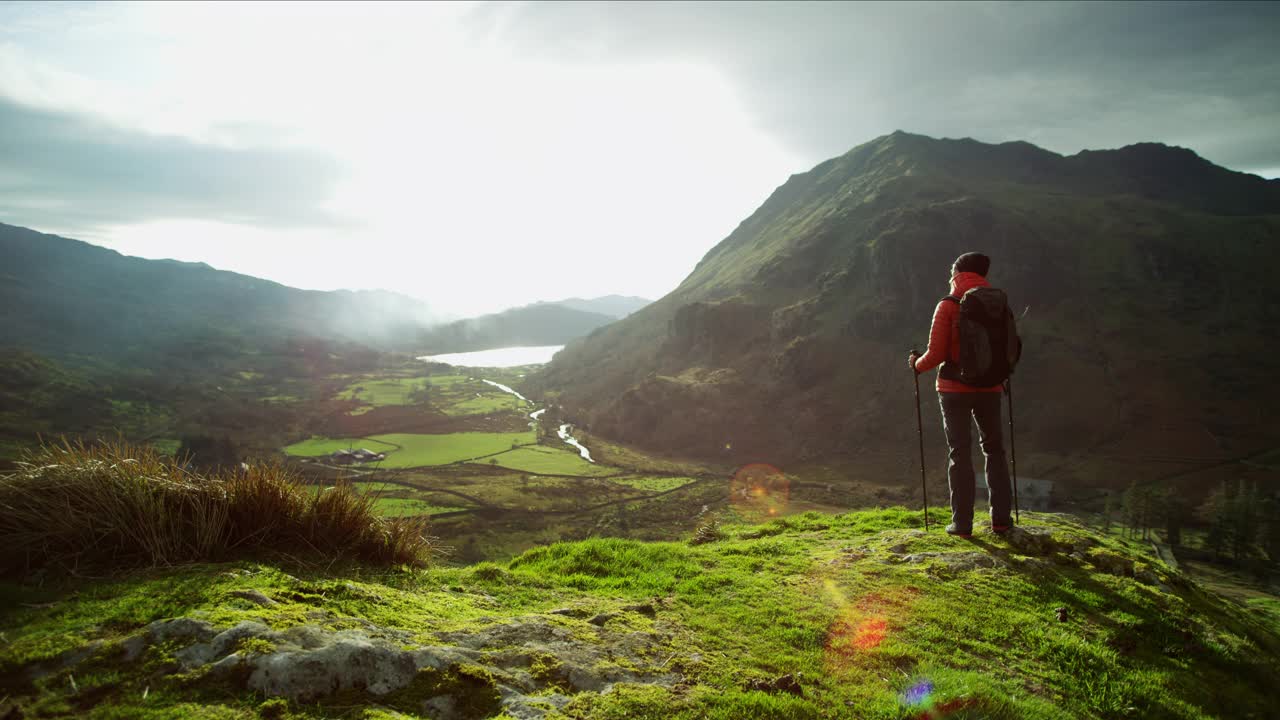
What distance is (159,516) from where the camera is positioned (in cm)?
523

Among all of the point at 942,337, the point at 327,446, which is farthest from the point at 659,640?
the point at 327,446

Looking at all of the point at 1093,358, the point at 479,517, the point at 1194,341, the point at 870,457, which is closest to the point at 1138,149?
the point at 1194,341

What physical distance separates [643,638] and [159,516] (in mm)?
5088

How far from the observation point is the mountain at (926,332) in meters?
80.2

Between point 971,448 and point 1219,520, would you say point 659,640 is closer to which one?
point 971,448

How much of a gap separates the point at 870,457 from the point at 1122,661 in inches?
3285

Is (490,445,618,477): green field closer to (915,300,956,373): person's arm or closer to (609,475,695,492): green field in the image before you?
(609,475,695,492): green field

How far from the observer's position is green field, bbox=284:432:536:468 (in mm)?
82312

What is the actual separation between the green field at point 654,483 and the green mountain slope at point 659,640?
6237cm

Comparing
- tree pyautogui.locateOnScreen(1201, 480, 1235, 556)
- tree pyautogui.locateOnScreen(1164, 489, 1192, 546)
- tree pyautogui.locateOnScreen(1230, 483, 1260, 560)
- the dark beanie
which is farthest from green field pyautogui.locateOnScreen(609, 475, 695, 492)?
the dark beanie

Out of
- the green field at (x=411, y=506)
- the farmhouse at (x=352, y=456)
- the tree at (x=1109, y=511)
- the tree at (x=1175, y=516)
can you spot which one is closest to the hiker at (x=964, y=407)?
the green field at (x=411, y=506)

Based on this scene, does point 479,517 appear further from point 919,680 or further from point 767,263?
point 767,263

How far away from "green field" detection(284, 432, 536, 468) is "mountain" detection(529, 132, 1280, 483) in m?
21.8

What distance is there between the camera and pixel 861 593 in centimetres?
699
